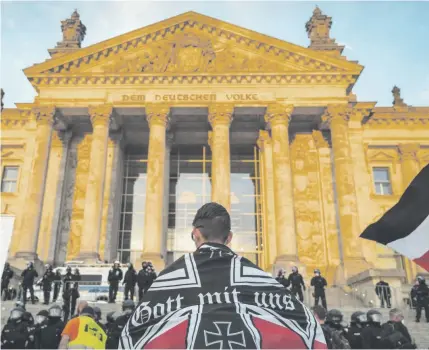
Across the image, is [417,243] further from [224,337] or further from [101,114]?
[101,114]

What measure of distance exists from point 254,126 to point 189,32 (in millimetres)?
7526

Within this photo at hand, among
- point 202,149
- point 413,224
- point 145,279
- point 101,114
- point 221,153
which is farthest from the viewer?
point 202,149

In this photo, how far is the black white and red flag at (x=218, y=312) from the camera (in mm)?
1939

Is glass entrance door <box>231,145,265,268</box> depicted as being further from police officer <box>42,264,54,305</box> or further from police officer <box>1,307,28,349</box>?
police officer <box>1,307,28,349</box>

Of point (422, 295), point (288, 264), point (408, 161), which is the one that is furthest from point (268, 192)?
point (422, 295)

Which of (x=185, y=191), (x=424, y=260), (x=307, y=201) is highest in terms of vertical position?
(x=185, y=191)

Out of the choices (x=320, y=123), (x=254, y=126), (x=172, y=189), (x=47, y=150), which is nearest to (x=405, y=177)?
(x=320, y=123)

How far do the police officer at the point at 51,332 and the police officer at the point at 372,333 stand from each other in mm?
4756

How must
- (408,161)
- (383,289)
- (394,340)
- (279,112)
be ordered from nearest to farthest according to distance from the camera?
1. (394,340)
2. (383,289)
3. (279,112)
4. (408,161)

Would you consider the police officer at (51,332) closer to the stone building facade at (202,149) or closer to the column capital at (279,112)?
the stone building facade at (202,149)

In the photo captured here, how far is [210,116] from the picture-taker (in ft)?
88.3

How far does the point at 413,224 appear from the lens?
369 centimetres

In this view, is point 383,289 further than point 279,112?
No

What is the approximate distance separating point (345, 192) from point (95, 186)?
14.1 meters
